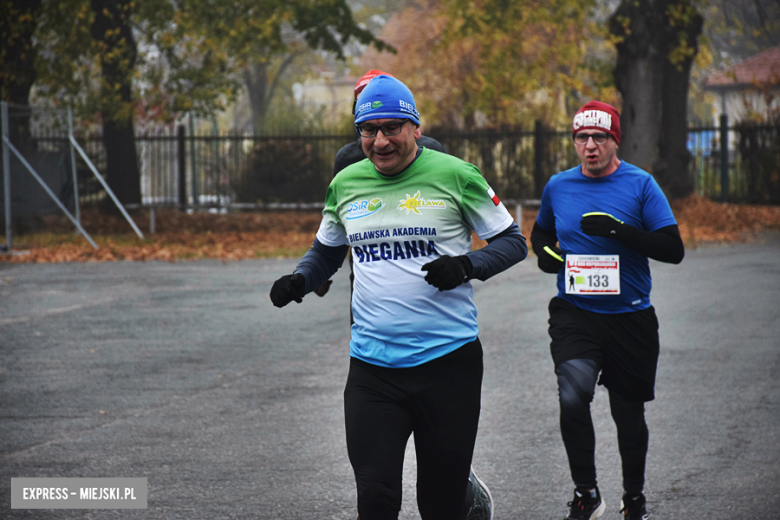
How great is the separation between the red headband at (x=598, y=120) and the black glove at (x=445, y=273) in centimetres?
155

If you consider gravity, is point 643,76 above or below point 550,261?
above

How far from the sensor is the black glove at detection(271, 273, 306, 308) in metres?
3.37

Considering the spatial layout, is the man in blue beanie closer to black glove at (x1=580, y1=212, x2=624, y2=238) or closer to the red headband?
black glove at (x1=580, y1=212, x2=624, y2=238)

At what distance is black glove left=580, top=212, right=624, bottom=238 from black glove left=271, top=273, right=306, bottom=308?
1.44 m

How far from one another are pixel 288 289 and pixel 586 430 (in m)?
1.60

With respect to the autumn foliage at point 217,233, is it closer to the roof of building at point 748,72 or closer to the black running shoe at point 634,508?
the black running shoe at point 634,508

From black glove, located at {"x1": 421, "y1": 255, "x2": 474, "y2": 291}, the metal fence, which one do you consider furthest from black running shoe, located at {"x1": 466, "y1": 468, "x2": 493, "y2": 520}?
the metal fence

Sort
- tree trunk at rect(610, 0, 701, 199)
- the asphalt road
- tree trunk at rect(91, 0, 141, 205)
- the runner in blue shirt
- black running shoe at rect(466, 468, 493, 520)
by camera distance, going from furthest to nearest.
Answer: tree trunk at rect(91, 0, 141, 205)
tree trunk at rect(610, 0, 701, 199)
the asphalt road
the runner in blue shirt
black running shoe at rect(466, 468, 493, 520)

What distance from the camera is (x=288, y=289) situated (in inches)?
133

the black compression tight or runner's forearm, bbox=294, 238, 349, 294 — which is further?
the black compression tight

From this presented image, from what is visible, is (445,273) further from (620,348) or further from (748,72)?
(748,72)

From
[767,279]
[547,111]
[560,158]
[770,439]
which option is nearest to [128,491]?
[770,439]

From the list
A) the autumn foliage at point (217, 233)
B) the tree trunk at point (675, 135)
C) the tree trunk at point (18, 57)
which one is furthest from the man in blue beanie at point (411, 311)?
the tree trunk at point (675, 135)

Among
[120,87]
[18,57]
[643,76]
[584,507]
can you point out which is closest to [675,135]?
[643,76]
